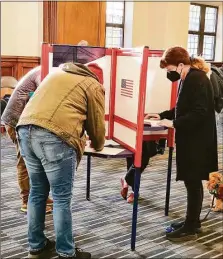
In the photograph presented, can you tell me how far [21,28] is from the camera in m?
6.68

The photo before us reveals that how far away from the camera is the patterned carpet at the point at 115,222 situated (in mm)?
2705

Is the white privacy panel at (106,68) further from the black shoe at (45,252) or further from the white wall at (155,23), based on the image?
the white wall at (155,23)

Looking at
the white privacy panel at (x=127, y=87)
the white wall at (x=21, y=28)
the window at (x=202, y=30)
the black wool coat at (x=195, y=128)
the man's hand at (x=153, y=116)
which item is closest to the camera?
the black wool coat at (x=195, y=128)

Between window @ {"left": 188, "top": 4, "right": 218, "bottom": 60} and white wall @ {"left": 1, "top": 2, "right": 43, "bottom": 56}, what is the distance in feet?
13.5

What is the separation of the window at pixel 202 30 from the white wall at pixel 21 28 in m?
4.13

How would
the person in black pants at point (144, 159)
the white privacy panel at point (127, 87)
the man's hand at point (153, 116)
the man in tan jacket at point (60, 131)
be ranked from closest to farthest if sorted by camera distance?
the man in tan jacket at point (60, 131) < the white privacy panel at point (127, 87) < the man's hand at point (153, 116) < the person in black pants at point (144, 159)

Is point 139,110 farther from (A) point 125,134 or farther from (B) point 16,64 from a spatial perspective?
(B) point 16,64

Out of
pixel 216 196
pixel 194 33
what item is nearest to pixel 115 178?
pixel 216 196

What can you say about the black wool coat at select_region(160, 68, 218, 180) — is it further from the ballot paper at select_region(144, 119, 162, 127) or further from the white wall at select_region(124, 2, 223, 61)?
the white wall at select_region(124, 2, 223, 61)

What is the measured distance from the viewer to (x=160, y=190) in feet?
13.0

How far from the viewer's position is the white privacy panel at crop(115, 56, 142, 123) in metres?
2.74

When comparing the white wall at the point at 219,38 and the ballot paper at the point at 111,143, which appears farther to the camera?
the white wall at the point at 219,38

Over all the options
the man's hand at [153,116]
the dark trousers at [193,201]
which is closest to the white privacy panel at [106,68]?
the man's hand at [153,116]

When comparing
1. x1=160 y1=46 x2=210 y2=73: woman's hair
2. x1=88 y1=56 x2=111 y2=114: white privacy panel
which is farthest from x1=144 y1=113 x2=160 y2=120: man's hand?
x1=160 y1=46 x2=210 y2=73: woman's hair
